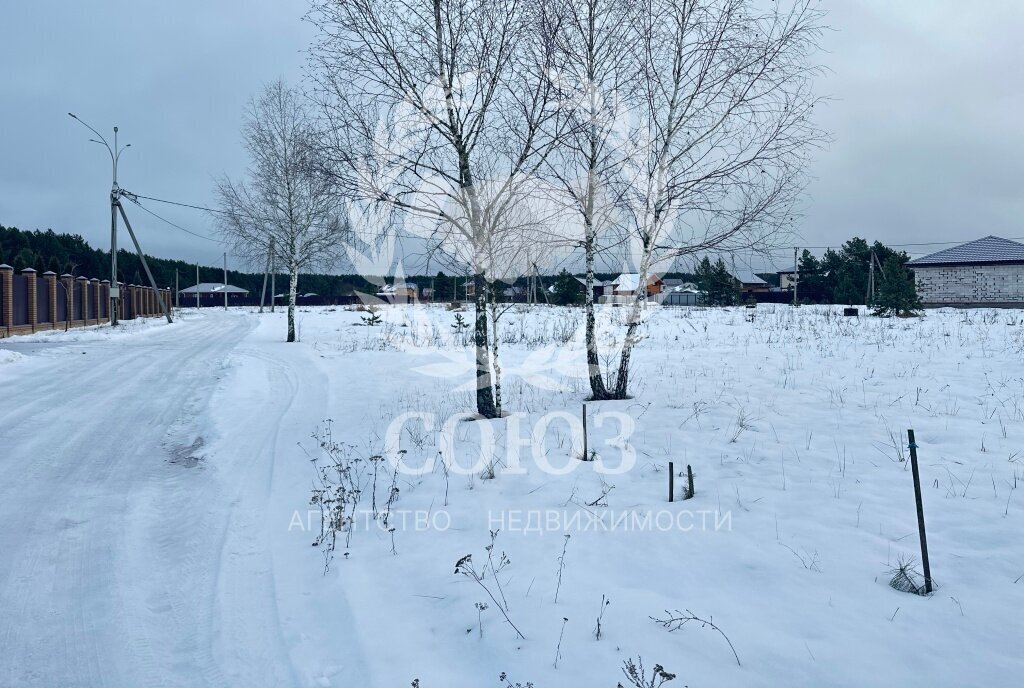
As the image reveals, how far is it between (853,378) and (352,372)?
9120 mm

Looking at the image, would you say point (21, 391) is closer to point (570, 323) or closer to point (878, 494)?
point (878, 494)

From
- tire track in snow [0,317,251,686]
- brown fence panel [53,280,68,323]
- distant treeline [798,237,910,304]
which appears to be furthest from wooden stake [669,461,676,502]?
distant treeline [798,237,910,304]

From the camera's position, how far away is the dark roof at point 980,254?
101 ft

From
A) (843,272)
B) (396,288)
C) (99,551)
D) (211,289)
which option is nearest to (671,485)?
(99,551)

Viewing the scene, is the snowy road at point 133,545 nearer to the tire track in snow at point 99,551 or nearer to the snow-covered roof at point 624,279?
the tire track in snow at point 99,551

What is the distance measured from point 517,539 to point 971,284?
38.1m

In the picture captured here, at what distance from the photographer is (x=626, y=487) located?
16.7ft

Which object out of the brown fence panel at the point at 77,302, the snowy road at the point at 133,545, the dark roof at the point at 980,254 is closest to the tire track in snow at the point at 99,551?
the snowy road at the point at 133,545

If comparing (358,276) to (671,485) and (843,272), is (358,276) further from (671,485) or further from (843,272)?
(843,272)

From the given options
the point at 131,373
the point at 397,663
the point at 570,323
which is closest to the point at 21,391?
the point at 131,373

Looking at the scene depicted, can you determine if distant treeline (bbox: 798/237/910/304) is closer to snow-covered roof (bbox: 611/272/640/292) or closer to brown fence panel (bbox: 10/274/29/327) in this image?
snow-covered roof (bbox: 611/272/640/292)

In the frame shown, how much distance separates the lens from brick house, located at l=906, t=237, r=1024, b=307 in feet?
101

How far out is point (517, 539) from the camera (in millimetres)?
4227

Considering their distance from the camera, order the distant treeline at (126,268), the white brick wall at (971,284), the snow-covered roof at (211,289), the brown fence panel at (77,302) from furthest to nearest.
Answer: the snow-covered roof at (211,289), the distant treeline at (126,268), the white brick wall at (971,284), the brown fence panel at (77,302)
